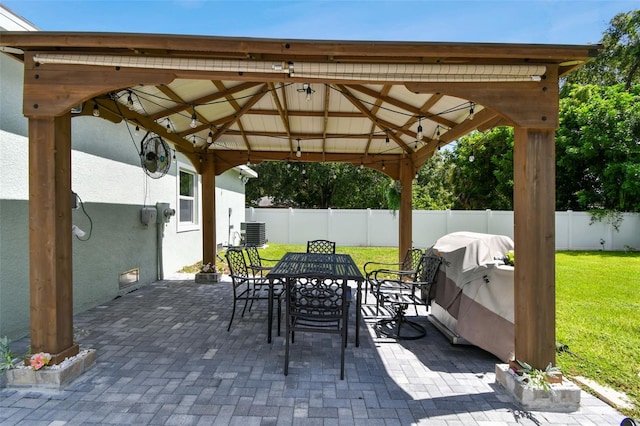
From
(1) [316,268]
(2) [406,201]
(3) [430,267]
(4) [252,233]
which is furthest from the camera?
(4) [252,233]

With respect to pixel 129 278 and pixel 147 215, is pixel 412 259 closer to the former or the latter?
pixel 147 215

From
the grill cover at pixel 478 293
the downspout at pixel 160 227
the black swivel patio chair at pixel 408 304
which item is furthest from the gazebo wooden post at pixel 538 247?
the downspout at pixel 160 227

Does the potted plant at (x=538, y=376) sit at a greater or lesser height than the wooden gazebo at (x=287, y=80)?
lesser

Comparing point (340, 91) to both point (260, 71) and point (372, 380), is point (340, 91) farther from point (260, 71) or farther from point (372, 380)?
point (372, 380)

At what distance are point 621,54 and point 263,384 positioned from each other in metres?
22.2

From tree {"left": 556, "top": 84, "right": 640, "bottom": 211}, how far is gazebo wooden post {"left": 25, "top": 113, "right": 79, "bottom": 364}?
46.9 ft

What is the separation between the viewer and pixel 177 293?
5.50 m

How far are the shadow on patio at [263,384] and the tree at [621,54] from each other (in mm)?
19020

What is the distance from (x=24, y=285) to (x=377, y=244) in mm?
10719

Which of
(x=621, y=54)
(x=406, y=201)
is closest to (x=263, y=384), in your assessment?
(x=406, y=201)

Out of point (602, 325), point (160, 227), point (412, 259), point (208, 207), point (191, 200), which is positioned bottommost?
point (602, 325)

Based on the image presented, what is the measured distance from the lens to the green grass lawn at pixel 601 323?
295cm

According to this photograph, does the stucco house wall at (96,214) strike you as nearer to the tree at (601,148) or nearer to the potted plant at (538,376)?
the potted plant at (538,376)

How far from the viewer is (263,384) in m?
2.62
